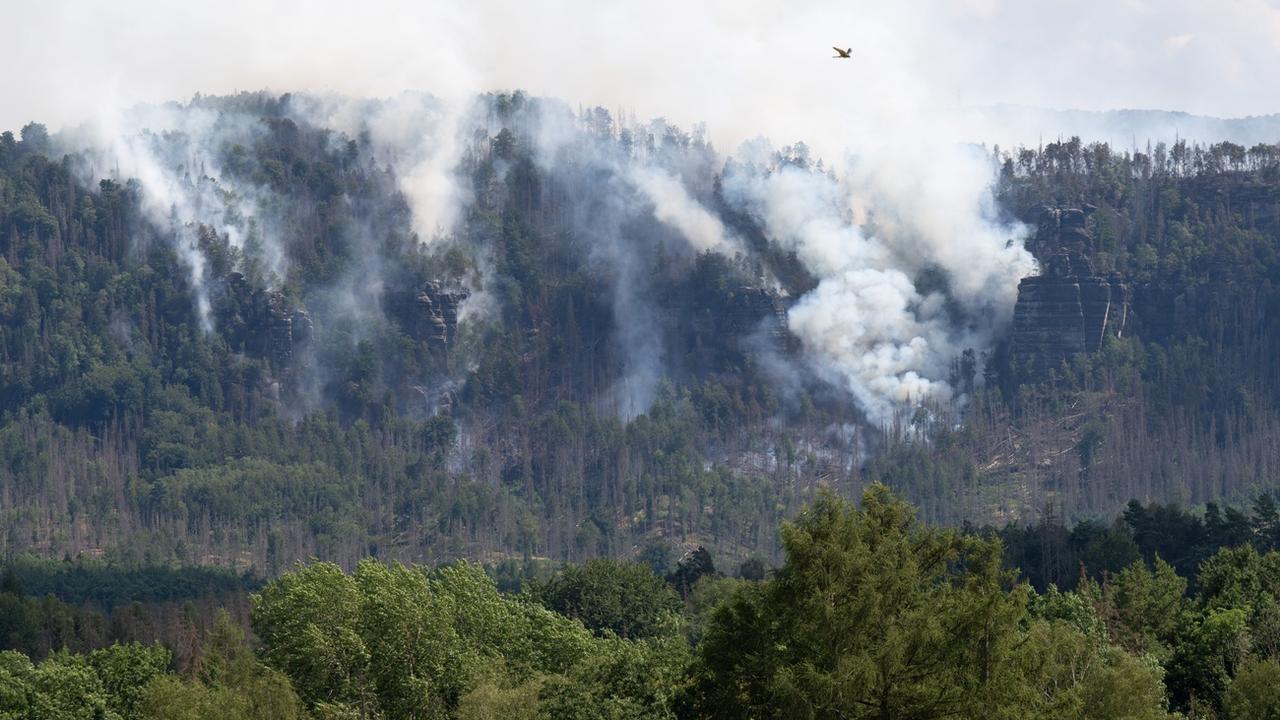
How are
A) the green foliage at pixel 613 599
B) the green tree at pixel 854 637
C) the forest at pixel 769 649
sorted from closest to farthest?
the green tree at pixel 854 637, the forest at pixel 769 649, the green foliage at pixel 613 599

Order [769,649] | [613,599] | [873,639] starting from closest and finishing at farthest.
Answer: [873,639], [769,649], [613,599]

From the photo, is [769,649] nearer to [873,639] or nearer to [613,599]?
[873,639]

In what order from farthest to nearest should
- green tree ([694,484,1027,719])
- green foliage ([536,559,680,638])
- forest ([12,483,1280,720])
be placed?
green foliage ([536,559,680,638]) → forest ([12,483,1280,720]) → green tree ([694,484,1027,719])

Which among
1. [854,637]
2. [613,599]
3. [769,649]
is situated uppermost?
[613,599]

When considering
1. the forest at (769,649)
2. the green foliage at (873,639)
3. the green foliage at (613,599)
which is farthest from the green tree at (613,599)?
the green foliage at (873,639)

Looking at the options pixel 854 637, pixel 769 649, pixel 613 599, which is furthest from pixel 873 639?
pixel 613 599

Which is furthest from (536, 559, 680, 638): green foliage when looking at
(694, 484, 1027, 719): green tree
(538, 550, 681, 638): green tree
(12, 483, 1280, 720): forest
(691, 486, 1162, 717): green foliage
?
(694, 484, 1027, 719): green tree

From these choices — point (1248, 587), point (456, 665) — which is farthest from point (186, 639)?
point (1248, 587)

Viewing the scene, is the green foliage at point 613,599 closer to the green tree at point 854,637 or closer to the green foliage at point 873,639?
the green foliage at point 873,639

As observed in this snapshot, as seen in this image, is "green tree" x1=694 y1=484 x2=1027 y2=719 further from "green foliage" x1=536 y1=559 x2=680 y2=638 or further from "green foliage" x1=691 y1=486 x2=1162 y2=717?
"green foliage" x1=536 y1=559 x2=680 y2=638

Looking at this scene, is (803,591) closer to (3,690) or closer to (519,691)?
(519,691)

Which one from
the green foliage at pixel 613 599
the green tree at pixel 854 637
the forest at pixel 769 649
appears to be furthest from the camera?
the green foliage at pixel 613 599

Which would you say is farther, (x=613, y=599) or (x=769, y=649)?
(x=613, y=599)

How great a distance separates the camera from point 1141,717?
98250 millimetres
